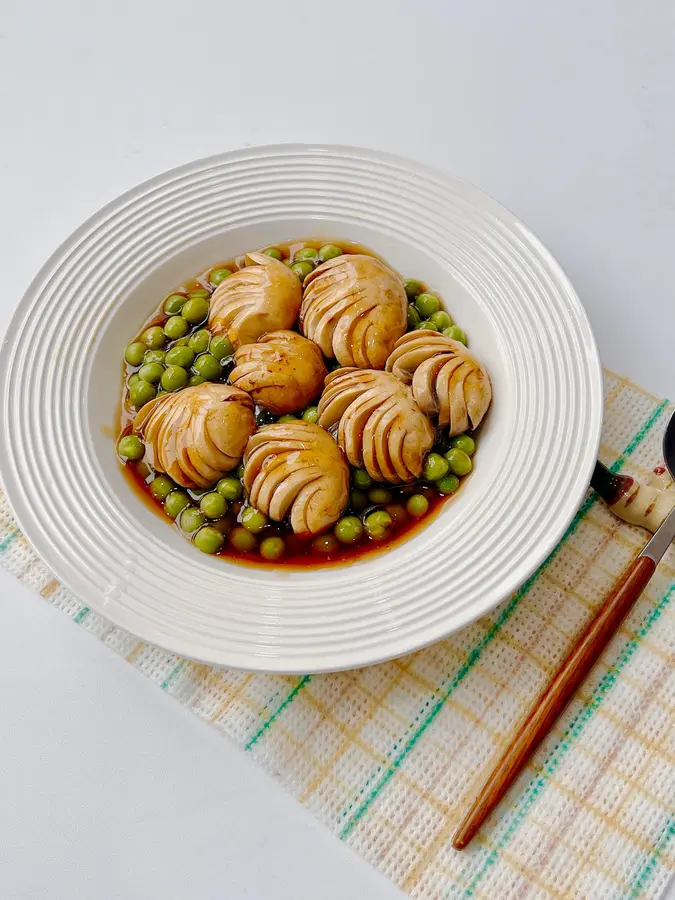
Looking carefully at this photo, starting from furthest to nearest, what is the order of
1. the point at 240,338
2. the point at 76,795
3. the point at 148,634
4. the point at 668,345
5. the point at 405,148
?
the point at 405,148 → the point at 668,345 → the point at 240,338 → the point at 76,795 → the point at 148,634

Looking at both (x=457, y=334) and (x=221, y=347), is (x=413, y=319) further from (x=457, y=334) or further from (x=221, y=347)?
(x=221, y=347)

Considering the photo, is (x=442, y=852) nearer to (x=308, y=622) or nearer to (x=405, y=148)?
(x=308, y=622)

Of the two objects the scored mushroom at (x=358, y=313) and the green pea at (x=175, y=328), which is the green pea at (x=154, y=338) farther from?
the scored mushroom at (x=358, y=313)

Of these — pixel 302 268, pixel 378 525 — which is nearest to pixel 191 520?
pixel 378 525

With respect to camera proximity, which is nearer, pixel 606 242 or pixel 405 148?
pixel 606 242

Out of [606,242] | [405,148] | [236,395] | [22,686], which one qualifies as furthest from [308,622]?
[405,148]

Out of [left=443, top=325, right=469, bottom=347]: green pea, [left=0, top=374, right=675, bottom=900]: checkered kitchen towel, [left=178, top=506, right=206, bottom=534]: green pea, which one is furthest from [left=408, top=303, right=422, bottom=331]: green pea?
[left=178, top=506, right=206, bottom=534]: green pea

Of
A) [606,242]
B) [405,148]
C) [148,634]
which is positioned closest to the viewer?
[148,634]
